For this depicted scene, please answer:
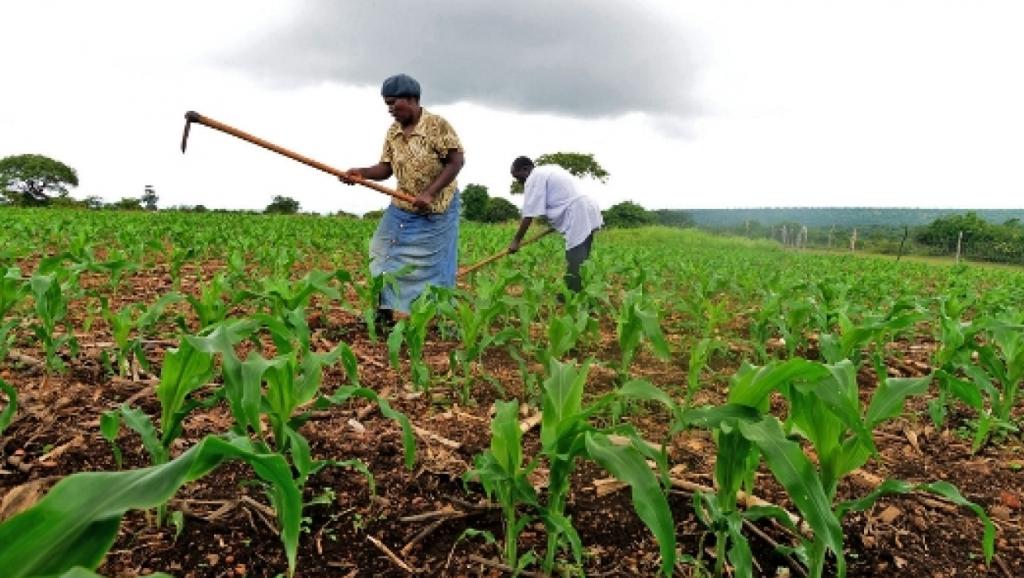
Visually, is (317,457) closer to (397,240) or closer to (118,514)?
(118,514)

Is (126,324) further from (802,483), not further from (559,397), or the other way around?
(802,483)

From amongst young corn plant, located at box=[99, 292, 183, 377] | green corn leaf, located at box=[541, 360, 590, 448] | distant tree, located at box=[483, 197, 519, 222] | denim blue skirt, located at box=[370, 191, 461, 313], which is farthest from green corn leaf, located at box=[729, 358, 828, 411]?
distant tree, located at box=[483, 197, 519, 222]

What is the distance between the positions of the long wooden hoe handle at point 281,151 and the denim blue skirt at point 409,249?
0.15 m

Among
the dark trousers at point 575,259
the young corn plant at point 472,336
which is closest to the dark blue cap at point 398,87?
the young corn plant at point 472,336

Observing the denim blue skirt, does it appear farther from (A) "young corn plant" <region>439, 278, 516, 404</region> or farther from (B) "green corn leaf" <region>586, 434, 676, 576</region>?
(B) "green corn leaf" <region>586, 434, 676, 576</region>

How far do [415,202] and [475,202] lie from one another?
54564mm

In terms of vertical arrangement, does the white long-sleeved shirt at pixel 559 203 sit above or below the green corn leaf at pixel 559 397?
above

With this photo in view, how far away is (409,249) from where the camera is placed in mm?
5219

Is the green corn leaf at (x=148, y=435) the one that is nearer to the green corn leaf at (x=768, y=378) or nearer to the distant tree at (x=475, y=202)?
the green corn leaf at (x=768, y=378)

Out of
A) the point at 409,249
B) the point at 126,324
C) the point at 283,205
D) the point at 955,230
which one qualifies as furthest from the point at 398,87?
the point at 955,230

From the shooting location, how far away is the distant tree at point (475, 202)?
5881 centimetres

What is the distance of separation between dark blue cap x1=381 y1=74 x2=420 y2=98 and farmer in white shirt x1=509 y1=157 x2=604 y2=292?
227 centimetres

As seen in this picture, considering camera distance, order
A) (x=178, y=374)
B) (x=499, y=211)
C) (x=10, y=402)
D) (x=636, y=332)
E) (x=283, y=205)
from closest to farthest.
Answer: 1. (x=178, y=374)
2. (x=10, y=402)
3. (x=636, y=332)
4. (x=283, y=205)
5. (x=499, y=211)

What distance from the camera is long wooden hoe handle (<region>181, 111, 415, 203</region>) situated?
471 centimetres
